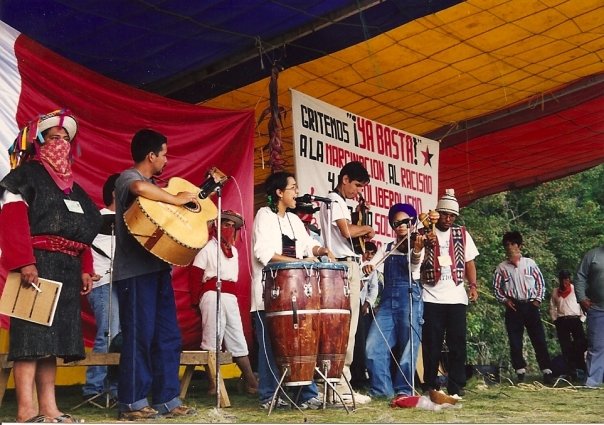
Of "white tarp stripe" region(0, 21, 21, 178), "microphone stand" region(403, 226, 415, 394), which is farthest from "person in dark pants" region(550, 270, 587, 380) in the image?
"white tarp stripe" region(0, 21, 21, 178)

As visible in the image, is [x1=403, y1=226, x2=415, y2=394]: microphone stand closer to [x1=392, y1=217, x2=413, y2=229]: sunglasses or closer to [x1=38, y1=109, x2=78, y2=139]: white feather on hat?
[x1=392, y1=217, x2=413, y2=229]: sunglasses

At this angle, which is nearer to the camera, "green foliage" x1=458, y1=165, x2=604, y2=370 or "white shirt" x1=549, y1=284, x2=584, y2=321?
"white shirt" x1=549, y1=284, x2=584, y2=321

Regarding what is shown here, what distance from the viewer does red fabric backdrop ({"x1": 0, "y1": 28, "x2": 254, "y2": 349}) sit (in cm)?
627

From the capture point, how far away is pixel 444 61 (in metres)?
7.99

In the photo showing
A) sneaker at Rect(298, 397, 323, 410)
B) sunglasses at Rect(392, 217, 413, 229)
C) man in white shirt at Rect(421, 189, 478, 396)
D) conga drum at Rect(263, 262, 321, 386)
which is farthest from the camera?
man in white shirt at Rect(421, 189, 478, 396)

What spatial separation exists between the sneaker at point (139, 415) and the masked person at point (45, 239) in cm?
42

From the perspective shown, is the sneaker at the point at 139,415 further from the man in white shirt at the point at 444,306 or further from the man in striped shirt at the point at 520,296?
the man in striped shirt at the point at 520,296

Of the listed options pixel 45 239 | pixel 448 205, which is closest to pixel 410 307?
pixel 448 205

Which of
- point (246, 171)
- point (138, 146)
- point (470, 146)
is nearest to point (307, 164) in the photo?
point (246, 171)

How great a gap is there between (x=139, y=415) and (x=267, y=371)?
1.15m

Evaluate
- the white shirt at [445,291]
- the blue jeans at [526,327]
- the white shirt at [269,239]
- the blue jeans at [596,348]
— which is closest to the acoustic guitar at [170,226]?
the white shirt at [269,239]

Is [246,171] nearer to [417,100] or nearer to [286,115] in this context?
[286,115]

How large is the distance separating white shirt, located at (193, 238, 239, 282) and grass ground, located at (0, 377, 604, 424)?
42.3 inches

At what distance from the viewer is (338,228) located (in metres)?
6.52
